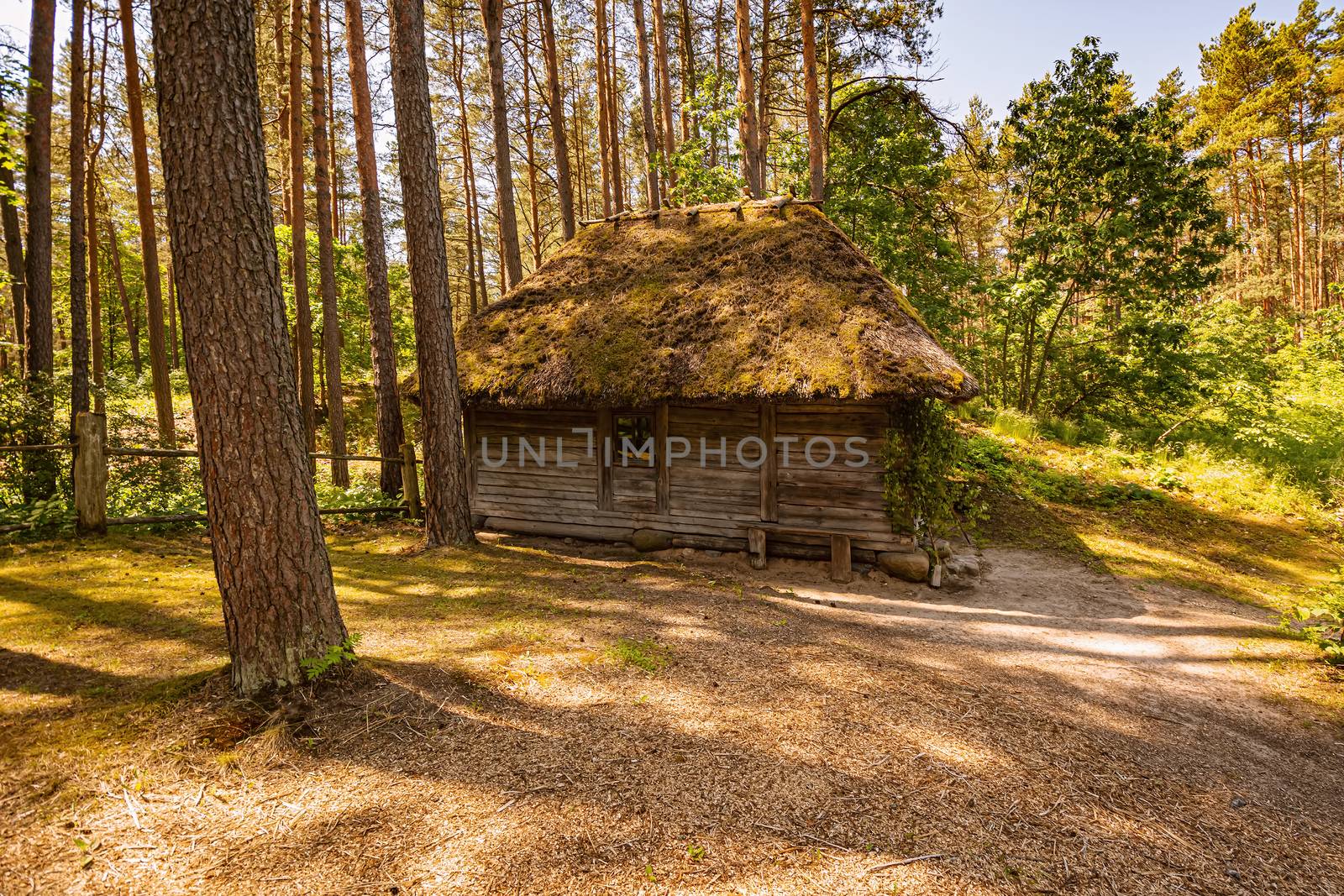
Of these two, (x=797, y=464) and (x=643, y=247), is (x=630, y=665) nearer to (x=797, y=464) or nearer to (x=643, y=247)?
(x=797, y=464)

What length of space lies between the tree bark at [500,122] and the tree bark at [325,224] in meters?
2.94

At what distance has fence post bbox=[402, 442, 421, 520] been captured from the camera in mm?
9586

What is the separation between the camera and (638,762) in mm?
3002

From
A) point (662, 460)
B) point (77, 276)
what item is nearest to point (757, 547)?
point (662, 460)

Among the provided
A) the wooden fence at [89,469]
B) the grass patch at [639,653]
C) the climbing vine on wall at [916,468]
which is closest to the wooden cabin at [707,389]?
the climbing vine on wall at [916,468]

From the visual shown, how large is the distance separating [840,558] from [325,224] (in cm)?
1083

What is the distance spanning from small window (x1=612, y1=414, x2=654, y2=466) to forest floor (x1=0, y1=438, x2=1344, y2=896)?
3.32 m

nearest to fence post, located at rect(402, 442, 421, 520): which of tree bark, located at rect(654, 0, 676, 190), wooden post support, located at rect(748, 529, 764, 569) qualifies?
wooden post support, located at rect(748, 529, 764, 569)

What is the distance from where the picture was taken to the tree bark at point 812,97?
33.8 ft

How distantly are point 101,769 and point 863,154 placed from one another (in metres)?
15.8

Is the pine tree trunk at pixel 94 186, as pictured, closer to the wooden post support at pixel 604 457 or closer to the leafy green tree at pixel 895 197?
the wooden post support at pixel 604 457

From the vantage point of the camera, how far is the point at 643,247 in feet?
33.2

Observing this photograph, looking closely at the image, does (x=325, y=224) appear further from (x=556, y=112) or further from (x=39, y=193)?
(x=556, y=112)

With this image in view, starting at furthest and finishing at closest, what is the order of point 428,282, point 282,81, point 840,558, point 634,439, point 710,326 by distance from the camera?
point 282,81
point 634,439
point 710,326
point 840,558
point 428,282
